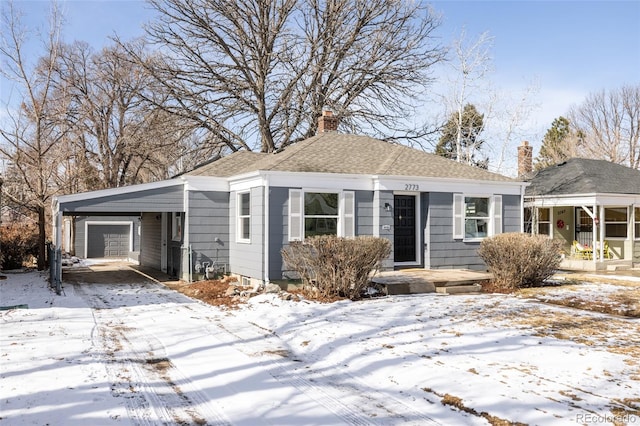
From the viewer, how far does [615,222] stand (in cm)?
1938

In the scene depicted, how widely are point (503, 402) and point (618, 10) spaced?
15.9 metres

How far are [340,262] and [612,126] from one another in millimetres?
36108

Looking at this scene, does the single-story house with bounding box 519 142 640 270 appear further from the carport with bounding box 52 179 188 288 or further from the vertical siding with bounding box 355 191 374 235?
the carport with bounding box 52 179 188 288

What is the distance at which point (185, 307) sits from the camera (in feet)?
33.6

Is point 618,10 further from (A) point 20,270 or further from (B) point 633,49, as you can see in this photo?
(A) point 20,270

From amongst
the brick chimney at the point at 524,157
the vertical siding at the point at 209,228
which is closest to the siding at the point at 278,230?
the vertical siding at the point at 209,228

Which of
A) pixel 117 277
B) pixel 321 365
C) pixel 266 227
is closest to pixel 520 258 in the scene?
pixel 266 227

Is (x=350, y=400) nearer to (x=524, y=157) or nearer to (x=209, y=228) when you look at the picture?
(x=209, y=228)

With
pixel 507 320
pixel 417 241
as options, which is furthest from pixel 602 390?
pixel 417 241

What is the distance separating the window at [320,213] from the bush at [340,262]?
1805mm

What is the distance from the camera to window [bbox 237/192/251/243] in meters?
13.3

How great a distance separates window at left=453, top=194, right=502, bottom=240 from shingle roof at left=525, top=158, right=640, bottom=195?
18.2 feet

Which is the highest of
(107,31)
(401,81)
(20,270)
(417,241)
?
(107,31)

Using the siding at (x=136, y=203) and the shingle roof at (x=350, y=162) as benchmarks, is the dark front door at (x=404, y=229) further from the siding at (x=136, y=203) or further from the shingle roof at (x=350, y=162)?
the siding at (x=136, y=203)
